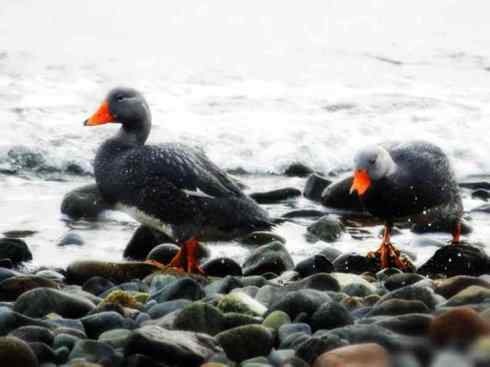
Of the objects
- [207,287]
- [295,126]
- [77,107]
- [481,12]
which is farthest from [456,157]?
[481,12]

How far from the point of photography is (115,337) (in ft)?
14.1

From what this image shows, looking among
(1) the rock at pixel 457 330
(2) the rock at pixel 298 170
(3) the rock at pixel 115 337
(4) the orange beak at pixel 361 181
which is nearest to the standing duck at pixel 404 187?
(4) the orange beak at pixel 361 181

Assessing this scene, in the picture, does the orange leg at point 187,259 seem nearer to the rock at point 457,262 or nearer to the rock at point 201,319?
the rock at point 457,262

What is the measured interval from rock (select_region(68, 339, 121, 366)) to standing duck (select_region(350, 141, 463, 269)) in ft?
9.68

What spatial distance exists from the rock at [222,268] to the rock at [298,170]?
3189mm

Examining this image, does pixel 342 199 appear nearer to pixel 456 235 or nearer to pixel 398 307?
pixel 456 235

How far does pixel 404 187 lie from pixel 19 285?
268 centimetres

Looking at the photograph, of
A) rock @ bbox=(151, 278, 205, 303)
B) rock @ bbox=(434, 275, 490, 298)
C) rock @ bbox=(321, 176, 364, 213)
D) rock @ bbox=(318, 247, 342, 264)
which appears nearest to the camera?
rock @ bbox=(434, 275, 490, 298)

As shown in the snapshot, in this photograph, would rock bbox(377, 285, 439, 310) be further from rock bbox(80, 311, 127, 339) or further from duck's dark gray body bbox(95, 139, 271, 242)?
duck's dark gray body bbox(95, 139, 271, 242)

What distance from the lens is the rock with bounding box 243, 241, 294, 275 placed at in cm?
635

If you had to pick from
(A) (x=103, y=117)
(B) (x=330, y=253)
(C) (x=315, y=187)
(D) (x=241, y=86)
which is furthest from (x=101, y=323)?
(D) (x=241, y=86)

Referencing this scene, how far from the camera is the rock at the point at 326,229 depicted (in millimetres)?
7418

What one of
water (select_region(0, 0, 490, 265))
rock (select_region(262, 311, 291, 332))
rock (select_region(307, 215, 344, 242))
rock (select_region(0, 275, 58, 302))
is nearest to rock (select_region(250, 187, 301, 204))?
water (select_region(0, 0, 490, 265))

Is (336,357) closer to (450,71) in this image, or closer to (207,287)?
(207,287)
